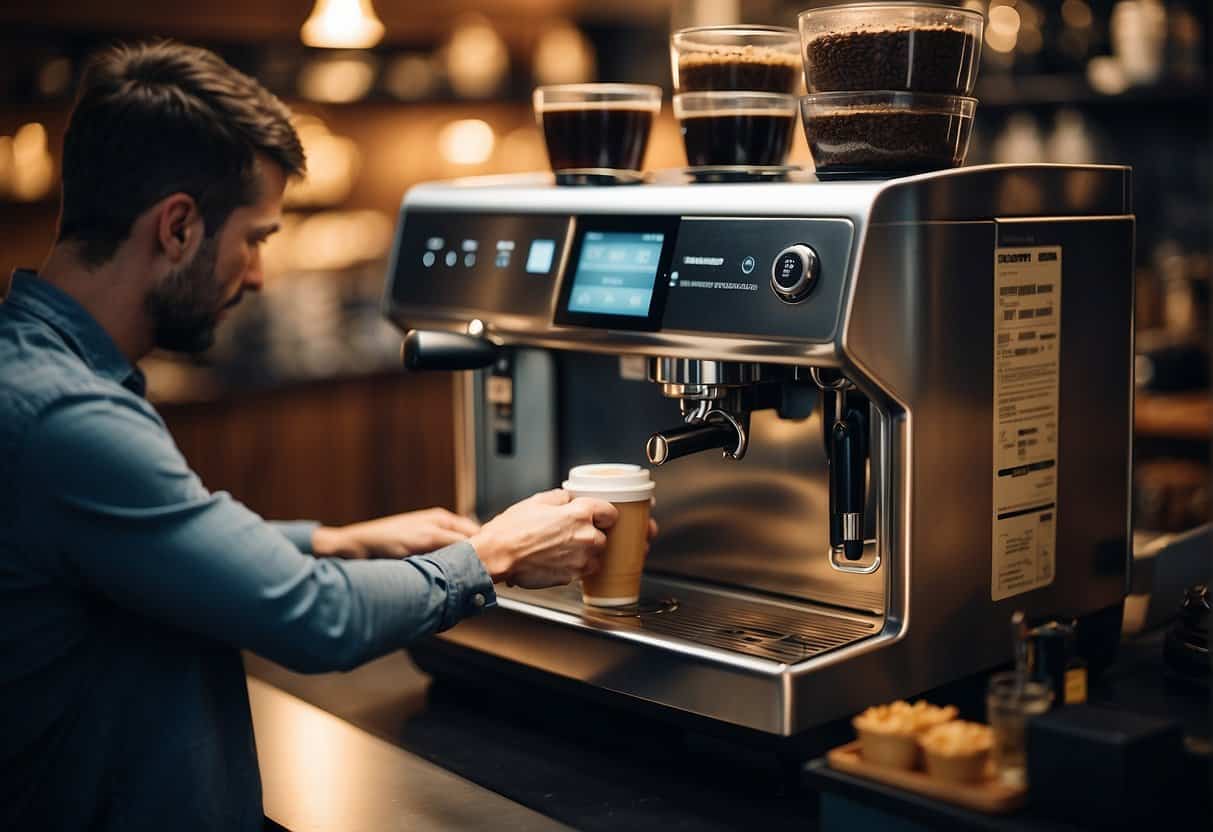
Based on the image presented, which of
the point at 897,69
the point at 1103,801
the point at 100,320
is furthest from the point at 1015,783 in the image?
the point at 100,320

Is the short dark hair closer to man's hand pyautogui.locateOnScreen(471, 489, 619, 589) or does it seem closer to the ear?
the ear

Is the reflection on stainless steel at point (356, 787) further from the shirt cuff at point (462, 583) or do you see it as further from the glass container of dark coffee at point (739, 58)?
the glass container of dark coffee at point (739, 58)

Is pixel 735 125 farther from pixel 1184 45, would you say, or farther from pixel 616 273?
pixel 1184 45

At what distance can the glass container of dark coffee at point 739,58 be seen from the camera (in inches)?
59.4

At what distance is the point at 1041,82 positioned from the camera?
4.18m

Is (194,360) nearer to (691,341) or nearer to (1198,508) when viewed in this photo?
(1198,508)

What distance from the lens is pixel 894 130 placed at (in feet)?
4.32

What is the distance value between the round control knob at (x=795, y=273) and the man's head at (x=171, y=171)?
1.70 ft

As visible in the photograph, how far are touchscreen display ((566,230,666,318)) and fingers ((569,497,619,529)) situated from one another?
0.19 meters

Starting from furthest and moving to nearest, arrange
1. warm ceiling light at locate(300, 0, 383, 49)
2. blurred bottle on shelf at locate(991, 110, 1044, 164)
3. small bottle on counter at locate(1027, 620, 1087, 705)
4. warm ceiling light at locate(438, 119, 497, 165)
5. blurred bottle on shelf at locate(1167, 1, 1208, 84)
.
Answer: warm ceiling light at locate(438, 119, 497, 165), blurred bottle on shelf at locate(991, 110, 1044, 164), blurred bottle on shelf at locate(1167, 1, 1208, 84), warm ceiling light at locate(300, 0, 383, 49), small bottle on counter at locate(1027, 620, 1087, 705)

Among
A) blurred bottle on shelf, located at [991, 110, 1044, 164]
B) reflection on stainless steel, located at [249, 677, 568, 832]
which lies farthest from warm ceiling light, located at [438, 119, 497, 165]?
reflection on stainless steel, located at [249, 677, 568, 832]

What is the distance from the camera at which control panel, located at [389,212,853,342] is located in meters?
1.24

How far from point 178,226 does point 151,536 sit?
346 millimetres

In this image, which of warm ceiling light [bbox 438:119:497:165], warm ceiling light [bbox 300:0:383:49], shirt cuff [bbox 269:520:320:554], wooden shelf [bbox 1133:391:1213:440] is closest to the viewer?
shirt cuff [bbox 269:520:320:554]
